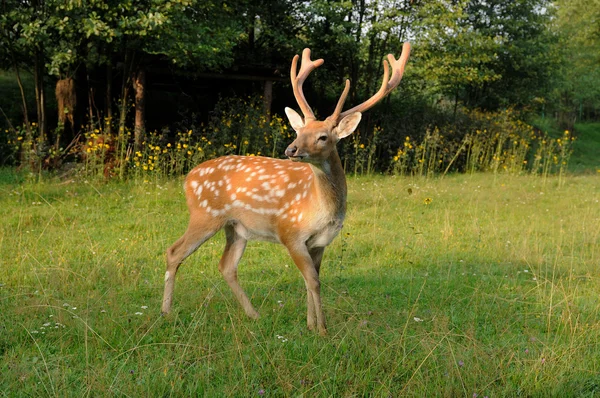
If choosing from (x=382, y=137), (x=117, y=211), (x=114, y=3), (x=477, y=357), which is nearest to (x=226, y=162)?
(x=477, y=357)

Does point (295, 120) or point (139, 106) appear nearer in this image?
point (295, 120)

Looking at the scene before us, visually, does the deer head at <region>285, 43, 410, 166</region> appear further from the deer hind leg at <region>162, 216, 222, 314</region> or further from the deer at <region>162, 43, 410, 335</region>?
the deer hind leg at <region>162, 216, 222, 314</region>

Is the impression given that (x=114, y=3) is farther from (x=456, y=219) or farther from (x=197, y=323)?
(x=197, y=323)

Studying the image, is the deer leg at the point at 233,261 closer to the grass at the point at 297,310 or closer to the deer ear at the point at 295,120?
the grass at the point at 297,310

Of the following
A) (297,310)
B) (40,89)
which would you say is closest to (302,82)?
(297,310)

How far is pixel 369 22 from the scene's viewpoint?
1580 cm

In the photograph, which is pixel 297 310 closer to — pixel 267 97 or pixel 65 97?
pixel 65 97

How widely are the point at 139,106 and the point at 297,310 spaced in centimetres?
839

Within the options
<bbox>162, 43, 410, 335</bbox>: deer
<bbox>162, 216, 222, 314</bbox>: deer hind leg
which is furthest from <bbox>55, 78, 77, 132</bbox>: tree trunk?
<bbox>162, 216, 222, 314</bbox>: deer hind leg

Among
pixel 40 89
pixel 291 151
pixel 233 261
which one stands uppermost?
pixel 291 151

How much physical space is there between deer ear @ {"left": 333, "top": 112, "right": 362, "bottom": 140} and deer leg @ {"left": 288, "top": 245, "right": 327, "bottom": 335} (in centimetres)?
79

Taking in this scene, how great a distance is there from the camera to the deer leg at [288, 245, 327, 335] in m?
4.13

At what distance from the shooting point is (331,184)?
4098 millimetres

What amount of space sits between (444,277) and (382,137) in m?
9.92
